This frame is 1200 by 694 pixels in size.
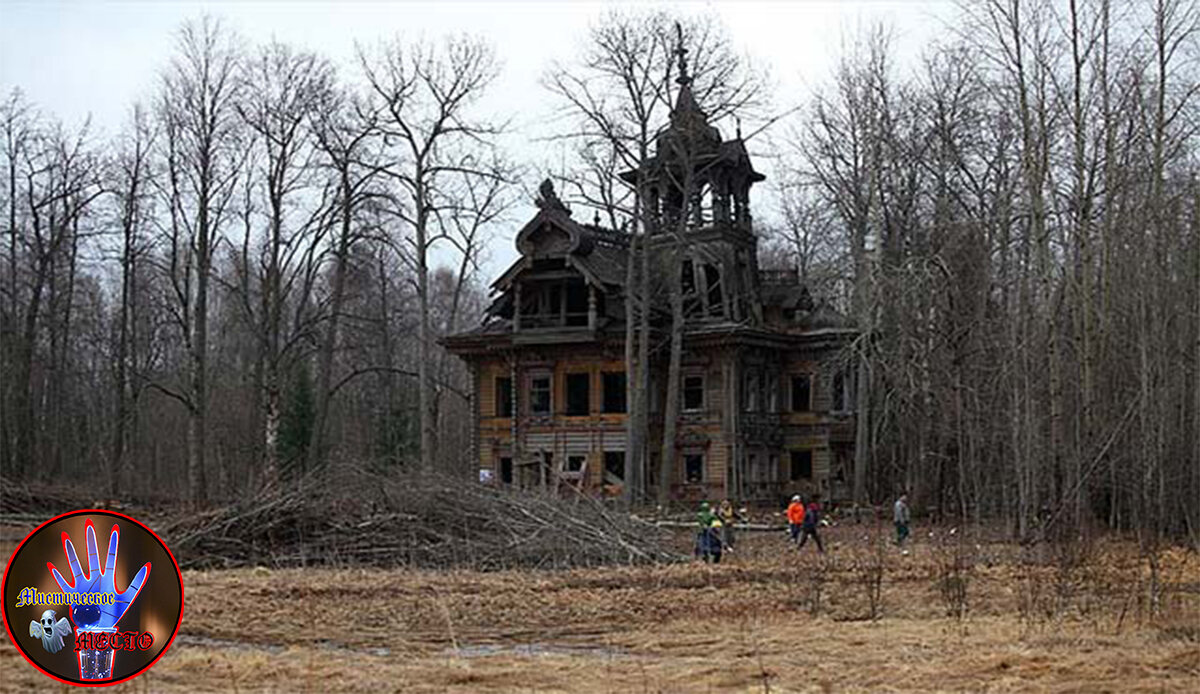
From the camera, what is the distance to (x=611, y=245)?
47969 mm

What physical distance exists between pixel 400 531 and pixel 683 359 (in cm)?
2141

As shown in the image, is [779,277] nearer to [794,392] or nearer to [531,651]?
[794,392]

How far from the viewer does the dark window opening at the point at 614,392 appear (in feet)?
152

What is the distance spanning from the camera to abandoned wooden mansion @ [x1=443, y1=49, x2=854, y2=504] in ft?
146

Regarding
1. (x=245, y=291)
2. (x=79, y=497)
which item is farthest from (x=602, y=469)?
(x=79, y=497)

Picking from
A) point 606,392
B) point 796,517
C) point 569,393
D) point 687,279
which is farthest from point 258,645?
point 687,279

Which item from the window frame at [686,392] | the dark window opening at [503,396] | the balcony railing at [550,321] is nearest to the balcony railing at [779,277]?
the window frame at [686,392]

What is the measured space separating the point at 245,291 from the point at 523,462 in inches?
410

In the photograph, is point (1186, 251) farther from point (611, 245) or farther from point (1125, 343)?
point (611, 245)

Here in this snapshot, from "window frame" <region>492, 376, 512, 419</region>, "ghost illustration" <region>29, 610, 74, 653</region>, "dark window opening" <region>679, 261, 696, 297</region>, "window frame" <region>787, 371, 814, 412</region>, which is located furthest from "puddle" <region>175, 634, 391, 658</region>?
"window frame" <region>787, 371, 814, 412</region>

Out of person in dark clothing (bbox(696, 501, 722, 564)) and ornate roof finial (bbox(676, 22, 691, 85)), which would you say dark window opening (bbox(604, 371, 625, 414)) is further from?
person in dark clothing (bbox(696, 501, 722, 564))

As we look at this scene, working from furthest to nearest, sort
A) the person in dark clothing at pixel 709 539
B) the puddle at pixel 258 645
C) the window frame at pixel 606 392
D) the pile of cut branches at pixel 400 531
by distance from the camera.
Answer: the window frame at pixel 606 392
the person in dark clothing at pixel 709 539
the pile of cut branches at pixel 400 531
the puddle at pixel 258 645

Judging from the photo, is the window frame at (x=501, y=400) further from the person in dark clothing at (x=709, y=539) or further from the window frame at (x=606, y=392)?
the person in dark clothing at (x=709, y=539)

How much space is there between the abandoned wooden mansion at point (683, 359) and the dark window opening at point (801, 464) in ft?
0.17
